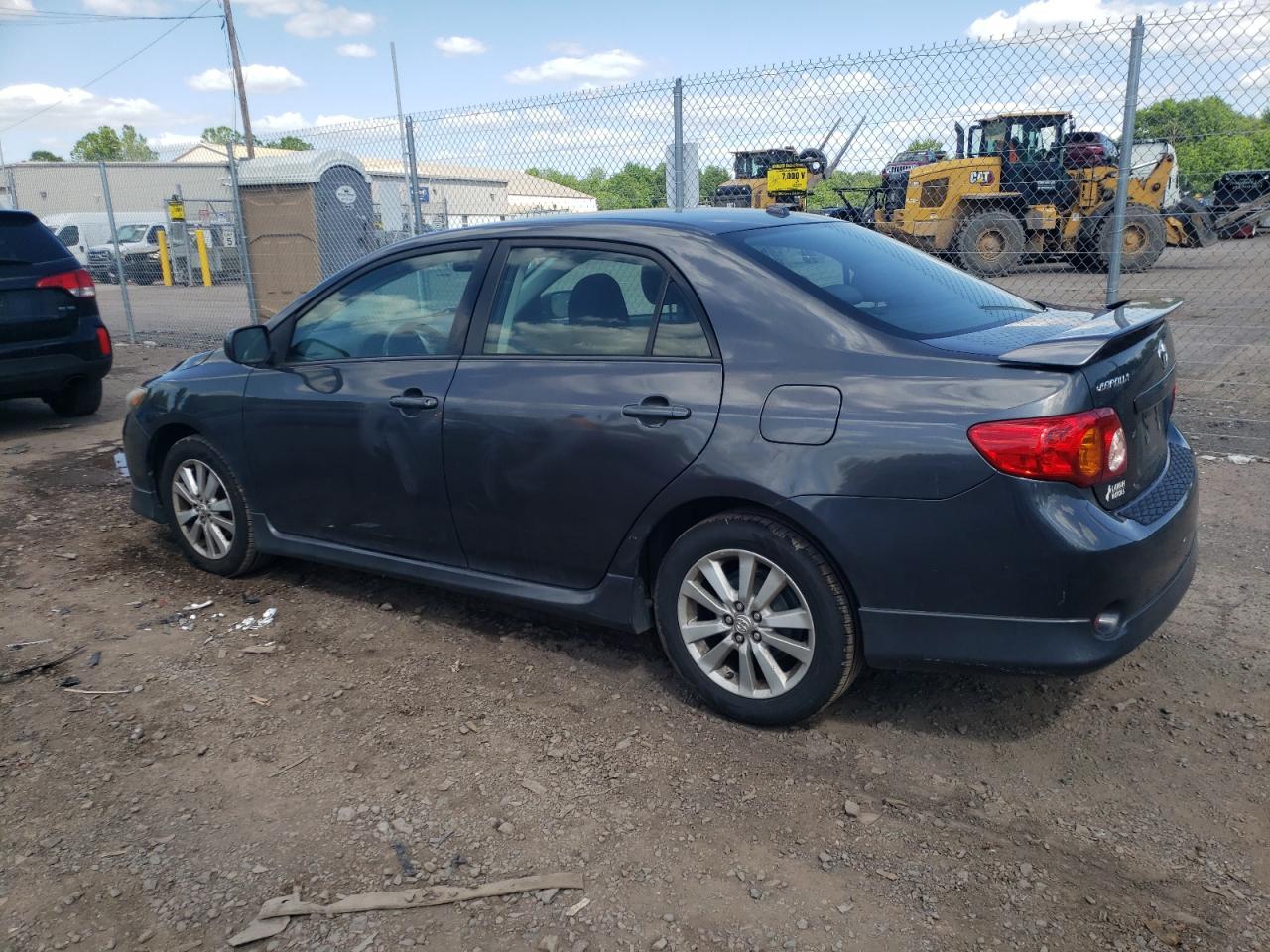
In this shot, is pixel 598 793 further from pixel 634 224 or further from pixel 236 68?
pixel 236 68

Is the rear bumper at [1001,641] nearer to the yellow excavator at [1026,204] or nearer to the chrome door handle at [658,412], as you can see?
the chrome door handle at [658,412]

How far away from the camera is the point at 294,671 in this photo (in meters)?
3.85

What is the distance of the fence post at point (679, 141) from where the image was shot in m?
7.32

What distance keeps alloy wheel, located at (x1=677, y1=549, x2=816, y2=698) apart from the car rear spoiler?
0.96 meters

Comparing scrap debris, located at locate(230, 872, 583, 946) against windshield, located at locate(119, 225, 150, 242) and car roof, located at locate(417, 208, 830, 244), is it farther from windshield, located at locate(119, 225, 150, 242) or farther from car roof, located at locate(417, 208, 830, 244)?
windshield, located at locate(119, 225, 150, 242)

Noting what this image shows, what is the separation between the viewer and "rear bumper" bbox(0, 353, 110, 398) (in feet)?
24.9

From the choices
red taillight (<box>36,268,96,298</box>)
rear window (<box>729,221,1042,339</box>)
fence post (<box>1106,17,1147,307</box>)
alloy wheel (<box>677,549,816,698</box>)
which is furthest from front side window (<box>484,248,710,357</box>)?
red taillight (<box>36,268,96,298</box>)

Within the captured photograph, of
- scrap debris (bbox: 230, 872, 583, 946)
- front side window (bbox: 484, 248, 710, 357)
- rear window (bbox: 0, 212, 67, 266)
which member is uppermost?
rear window (bbox: 0, 212, 67, 266)

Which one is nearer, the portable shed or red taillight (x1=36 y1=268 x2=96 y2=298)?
red taillight (x1=36 y1=268 x2=96 y2=298)

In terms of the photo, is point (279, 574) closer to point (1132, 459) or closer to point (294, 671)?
point (294, 671)

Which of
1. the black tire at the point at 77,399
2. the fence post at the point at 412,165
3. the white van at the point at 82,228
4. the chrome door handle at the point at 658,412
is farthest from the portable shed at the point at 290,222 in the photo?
the white van at the point at 82,228

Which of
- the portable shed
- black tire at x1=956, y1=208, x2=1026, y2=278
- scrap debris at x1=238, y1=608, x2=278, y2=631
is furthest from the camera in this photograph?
the portable shed

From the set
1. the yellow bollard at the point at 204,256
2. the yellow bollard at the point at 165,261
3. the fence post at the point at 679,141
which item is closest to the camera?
the fence post at the point at 679,141

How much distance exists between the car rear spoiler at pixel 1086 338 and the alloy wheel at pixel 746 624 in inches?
37.8
